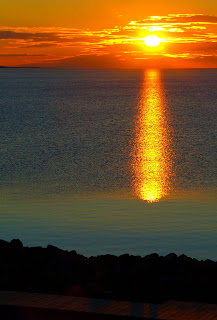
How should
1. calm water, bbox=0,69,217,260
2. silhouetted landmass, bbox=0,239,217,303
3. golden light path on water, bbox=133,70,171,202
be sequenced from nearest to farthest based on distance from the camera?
silhouetted landmass, bbox=0,239,217,303 → calm water, bbox=0,69,217,260 → golden light path on water, bbox=133,70,171,202

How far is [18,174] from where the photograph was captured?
32344mm

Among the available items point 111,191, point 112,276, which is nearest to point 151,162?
point 111,191

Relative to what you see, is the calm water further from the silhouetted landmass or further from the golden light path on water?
the silhouetted landmass

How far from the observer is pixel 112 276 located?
13438 millimetres

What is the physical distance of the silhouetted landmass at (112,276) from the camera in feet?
41.5

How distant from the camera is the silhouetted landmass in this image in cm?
1265

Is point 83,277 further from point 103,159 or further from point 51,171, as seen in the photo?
point 103,159

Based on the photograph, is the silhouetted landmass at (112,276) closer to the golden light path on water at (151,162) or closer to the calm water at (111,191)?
the calm water at (111,191)

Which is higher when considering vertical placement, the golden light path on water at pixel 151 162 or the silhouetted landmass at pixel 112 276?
the golden light path on water at pixel 151 162

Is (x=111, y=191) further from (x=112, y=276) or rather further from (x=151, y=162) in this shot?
(x=112, y=276)

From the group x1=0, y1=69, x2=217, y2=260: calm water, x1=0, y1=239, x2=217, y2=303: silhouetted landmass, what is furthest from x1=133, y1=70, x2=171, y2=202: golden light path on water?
x1=0, y1=239, x2=217, y2=303: silhouetted landmass

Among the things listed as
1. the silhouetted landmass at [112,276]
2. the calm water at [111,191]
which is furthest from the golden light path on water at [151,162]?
the silhouetted landmass at [112,276]

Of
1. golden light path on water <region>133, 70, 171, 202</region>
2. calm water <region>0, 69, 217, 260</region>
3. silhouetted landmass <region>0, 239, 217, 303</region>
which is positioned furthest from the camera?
golden light path on water <region>133, 70, 171, 202</region>

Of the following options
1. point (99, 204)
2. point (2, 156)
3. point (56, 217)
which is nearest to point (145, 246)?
point (56, 217)
